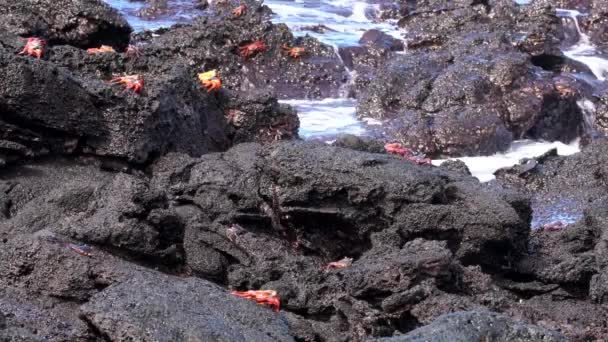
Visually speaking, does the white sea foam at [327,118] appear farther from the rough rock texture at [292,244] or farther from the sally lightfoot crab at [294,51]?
the rough rock texture at [292,244]

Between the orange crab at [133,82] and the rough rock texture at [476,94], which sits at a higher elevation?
the orange crab at [133,82]

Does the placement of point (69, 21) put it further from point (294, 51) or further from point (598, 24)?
point (598, 24)

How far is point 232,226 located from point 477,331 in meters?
3.19

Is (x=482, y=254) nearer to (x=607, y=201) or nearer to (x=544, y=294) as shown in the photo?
(x=544, y=294)

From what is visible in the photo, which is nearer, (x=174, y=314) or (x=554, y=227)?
(x=174, y=314)

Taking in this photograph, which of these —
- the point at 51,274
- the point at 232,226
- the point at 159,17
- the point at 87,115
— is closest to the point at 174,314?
the point at 51,274

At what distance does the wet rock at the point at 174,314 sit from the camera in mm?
4988

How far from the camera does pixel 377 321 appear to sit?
6.05m

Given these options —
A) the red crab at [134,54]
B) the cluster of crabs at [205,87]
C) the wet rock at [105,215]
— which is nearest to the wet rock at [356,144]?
the cluster of crabs at [205,87]

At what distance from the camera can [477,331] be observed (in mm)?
4578

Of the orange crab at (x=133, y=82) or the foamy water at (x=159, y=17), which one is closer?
the orange crab at (x=133, y=82)

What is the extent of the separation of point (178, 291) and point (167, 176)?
2.84 meters

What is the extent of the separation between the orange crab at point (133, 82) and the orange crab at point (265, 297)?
3212mm

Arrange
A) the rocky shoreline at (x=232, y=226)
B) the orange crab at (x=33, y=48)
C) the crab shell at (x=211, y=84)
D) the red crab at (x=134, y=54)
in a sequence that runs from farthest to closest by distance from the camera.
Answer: the crab shell at (x=211, y=84) < the red crab at (x=134, y=54) < the orange crab at (x=33, y=48) < the rocky shoreline at (x=232, y=226)
